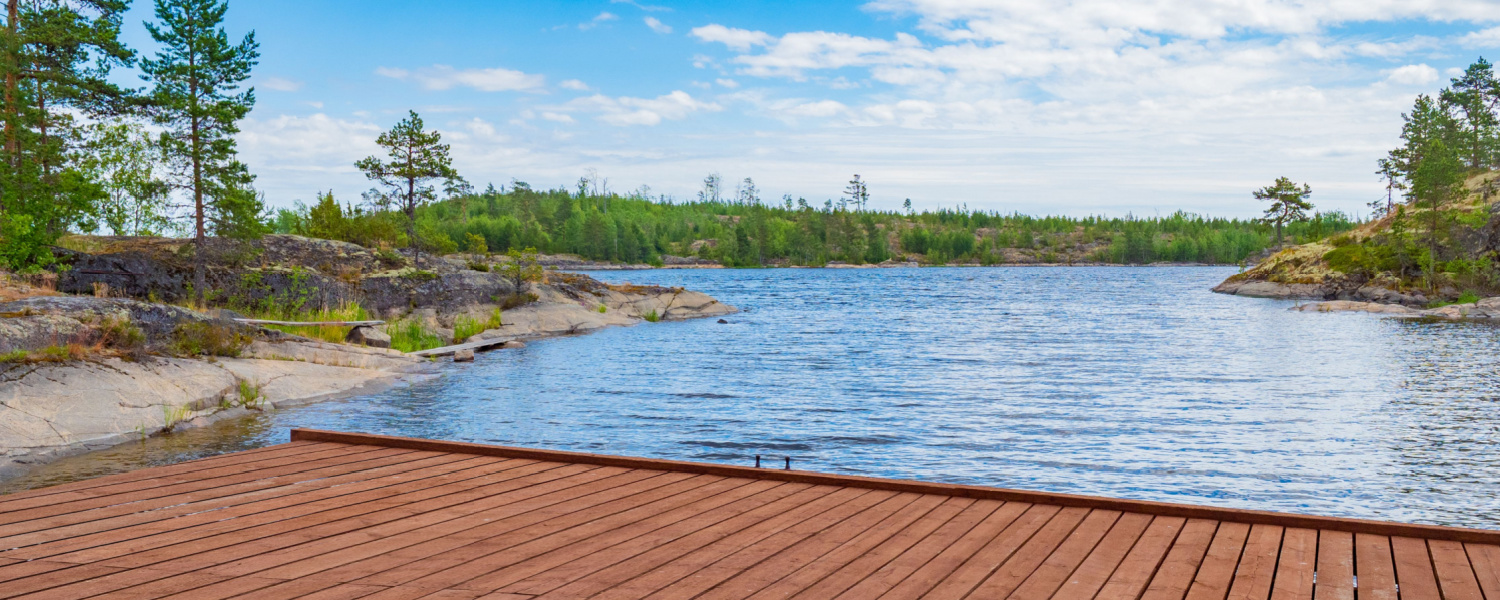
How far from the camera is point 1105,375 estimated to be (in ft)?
79.6

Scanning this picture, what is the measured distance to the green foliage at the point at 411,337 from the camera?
27000mm

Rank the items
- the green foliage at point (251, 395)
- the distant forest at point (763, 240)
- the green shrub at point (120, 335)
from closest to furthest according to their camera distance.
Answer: the green shrub at point (120, 335) → the green foliage at point (251, 395) → the distant forest at point (763, 240)

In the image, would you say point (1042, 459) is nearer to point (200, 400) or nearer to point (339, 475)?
point (339, 475)

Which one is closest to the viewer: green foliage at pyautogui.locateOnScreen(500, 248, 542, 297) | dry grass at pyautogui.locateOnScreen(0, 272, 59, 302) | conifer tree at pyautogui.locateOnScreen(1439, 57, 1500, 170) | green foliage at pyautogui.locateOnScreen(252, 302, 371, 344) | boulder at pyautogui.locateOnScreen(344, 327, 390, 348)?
dry grass at pyautogui.locateOnScreen(0, 272, 59, 302)

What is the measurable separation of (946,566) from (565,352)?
25.0m

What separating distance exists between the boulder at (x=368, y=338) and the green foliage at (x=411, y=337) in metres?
Answer: 0.73

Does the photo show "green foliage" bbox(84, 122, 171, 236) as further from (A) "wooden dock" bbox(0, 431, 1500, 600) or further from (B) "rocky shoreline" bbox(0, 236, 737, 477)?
(A) "wooden dock" bbox(0, 431, 1500, 600)

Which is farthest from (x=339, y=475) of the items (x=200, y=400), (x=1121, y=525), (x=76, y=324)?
(x=76, y=324)

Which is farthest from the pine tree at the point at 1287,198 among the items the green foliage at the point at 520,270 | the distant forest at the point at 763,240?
the green foliage at the point at 520,270

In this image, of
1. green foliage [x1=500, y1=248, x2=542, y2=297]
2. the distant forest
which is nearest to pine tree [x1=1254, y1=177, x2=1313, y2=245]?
the distant forest

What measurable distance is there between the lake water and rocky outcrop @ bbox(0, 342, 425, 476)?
553mm

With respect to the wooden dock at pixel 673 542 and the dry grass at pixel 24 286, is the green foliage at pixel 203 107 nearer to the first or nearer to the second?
the dry grass at pixel 24 286

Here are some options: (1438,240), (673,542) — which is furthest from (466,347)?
(1438,240)

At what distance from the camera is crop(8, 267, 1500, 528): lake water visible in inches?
496
